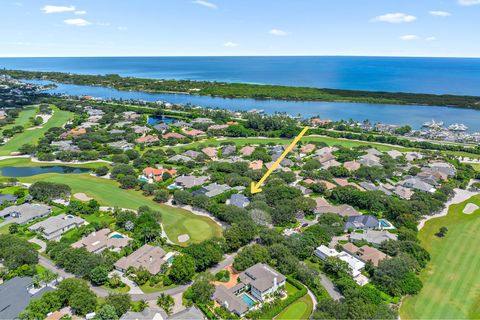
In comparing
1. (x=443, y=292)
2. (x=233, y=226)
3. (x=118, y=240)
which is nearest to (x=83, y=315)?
(x=118, y=240)

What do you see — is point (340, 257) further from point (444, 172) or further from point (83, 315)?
point (444, 172)

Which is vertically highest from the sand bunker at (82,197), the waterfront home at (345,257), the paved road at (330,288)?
the waterfront home at (345,257)

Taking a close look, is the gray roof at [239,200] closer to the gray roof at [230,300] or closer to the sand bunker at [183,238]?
the sand bunker at [183,238]

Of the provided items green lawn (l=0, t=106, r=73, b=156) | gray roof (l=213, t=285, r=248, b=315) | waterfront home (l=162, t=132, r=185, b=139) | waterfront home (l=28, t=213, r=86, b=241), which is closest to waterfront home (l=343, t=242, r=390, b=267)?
gray roof (l=213, t=285, r=248, b=315)

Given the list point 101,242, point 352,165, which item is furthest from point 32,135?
point 352,165

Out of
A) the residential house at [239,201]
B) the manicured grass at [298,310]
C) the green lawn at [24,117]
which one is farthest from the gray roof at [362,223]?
the green lawn at [24,117]

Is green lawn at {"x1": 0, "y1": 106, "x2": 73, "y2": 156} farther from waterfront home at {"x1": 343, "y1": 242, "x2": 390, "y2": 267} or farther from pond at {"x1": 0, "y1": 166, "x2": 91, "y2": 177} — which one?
waterfront home at {"x1": 343, "y1": 242, "x2": 390, "y2": 267}
